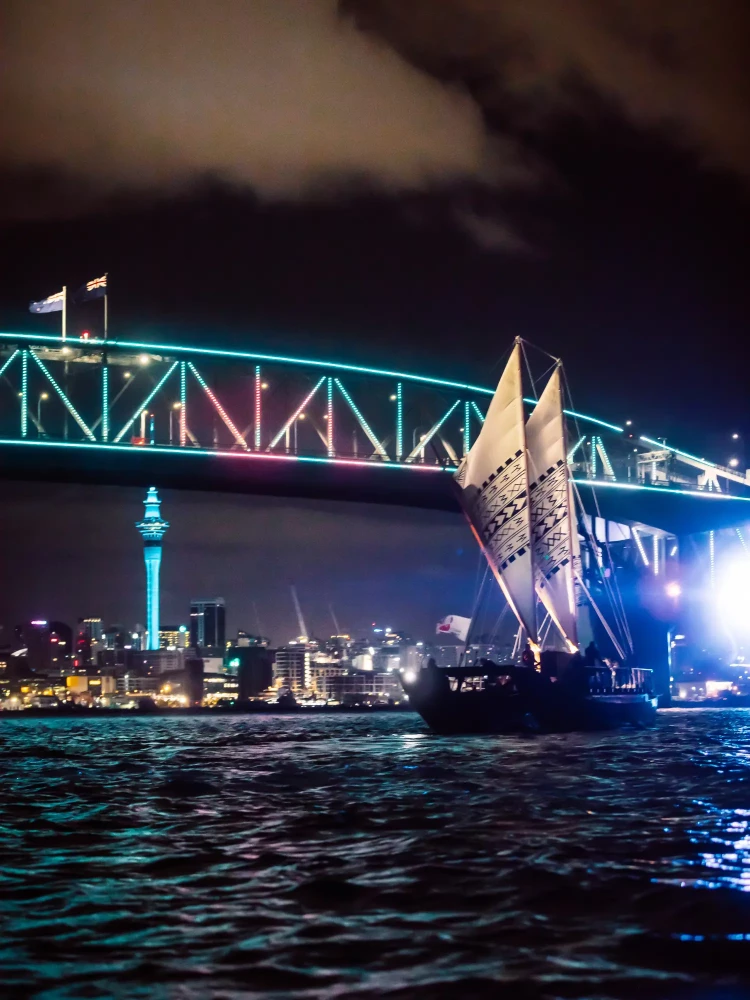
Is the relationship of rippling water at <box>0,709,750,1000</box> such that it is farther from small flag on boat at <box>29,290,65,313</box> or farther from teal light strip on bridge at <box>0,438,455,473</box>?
small flag on boat at <box>29,290,65,313</box>

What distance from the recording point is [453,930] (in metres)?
11.3

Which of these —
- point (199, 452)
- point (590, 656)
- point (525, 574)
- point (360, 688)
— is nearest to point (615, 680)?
point (590, 656)

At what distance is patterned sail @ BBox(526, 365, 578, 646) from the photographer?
66312 mm

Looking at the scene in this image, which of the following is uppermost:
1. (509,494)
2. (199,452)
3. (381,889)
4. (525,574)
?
(199,452)

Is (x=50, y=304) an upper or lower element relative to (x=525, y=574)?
upper

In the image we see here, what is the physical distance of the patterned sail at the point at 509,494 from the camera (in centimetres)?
6506

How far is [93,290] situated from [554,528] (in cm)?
3617

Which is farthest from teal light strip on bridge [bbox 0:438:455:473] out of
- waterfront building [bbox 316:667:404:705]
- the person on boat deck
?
waterfront building [bbox 316:667:404:705]

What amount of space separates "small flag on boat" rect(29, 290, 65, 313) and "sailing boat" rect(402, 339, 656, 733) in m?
29.4

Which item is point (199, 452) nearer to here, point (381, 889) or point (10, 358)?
point (10, 358)

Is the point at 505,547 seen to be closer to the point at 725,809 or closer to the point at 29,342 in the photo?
the point at 29,342

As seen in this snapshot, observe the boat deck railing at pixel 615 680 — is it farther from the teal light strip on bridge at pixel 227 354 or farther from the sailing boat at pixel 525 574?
the teal light strip on bridge at pixel 227 354

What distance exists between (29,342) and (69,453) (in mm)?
15405

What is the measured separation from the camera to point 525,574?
6519 centimetres
